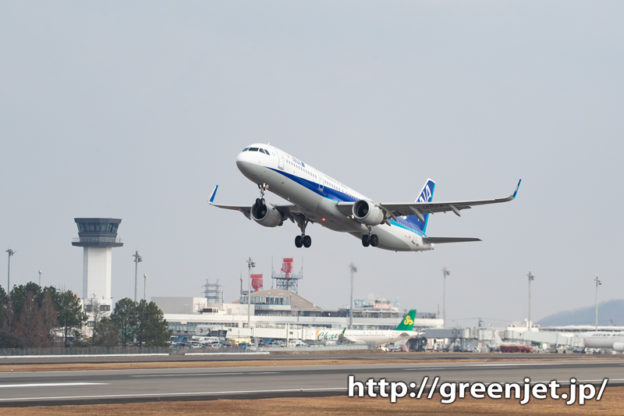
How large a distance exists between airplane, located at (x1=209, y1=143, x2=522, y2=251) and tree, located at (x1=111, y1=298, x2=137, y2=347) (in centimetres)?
10818

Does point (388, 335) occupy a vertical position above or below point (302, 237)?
below

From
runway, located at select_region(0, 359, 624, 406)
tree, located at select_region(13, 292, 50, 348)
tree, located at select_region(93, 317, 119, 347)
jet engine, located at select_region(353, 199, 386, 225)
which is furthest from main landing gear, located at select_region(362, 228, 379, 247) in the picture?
tree, located at select_region(93, 317, 119, 347)

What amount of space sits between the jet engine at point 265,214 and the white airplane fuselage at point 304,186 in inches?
102

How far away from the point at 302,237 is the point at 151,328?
107 meters

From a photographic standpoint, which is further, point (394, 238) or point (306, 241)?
point (394, 238)

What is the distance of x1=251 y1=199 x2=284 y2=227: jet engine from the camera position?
74500 millimetres

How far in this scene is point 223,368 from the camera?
253ft

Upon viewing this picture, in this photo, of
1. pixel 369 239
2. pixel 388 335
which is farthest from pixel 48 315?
pixel 369 239

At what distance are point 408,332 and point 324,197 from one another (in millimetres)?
111834

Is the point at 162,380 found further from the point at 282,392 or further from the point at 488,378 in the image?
the point at 488,378

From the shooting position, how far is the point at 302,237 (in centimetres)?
7856

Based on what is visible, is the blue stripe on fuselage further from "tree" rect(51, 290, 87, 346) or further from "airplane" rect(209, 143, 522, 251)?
"tree" rect(51, 290, 87, 346)

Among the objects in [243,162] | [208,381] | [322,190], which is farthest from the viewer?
[322,190]

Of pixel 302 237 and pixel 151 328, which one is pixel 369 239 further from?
pixel 151 328
